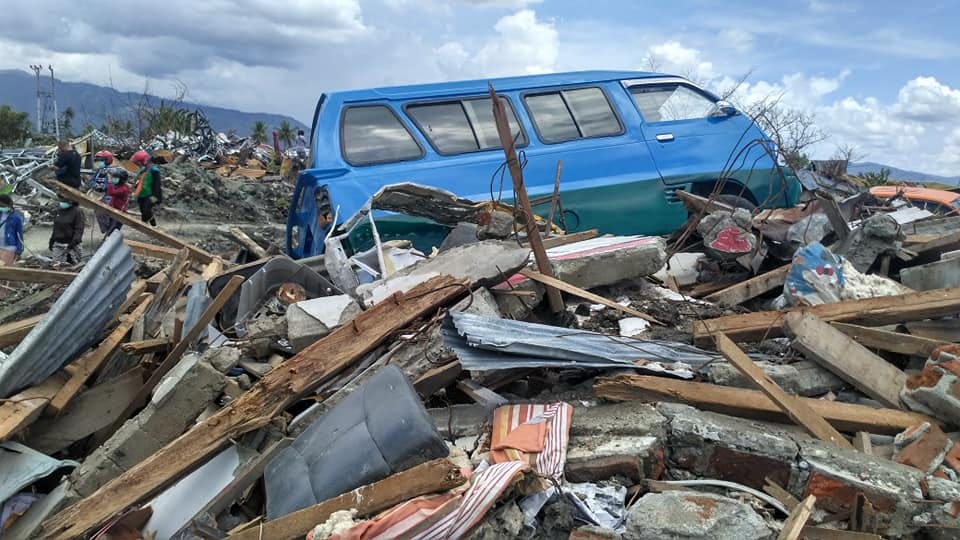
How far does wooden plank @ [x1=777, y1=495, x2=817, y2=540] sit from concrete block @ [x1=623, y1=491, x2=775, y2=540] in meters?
0.05

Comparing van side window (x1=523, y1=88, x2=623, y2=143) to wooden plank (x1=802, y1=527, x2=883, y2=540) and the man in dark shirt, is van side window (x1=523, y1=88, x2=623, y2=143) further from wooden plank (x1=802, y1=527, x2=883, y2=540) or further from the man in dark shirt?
the man in dark shirt

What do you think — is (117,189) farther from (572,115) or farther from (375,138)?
(572,115)

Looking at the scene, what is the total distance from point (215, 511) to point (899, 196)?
31.2 feet

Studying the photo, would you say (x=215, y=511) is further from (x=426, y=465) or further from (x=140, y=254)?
(x=140, y=254)

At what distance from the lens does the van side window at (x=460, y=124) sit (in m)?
6.56

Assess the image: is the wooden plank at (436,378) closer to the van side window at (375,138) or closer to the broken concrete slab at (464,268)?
the broken concrete slab at (464,268)

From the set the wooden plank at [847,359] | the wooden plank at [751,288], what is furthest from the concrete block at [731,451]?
the wooden plank at [751,288]

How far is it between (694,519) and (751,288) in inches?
116

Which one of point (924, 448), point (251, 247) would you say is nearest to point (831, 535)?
point (924, 448)

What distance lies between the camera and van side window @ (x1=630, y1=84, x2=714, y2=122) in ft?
23.6

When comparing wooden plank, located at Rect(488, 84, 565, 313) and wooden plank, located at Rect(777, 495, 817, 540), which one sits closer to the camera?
wooden plank, located at Rect(777, 495, 817, 540)

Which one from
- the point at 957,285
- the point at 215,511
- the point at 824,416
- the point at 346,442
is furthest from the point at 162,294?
the point at 957,285

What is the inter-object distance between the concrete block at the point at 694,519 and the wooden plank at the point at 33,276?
5045 mm

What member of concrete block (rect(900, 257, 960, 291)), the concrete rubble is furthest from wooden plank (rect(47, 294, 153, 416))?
concrete block (rect(900, 257, 960, 291))
